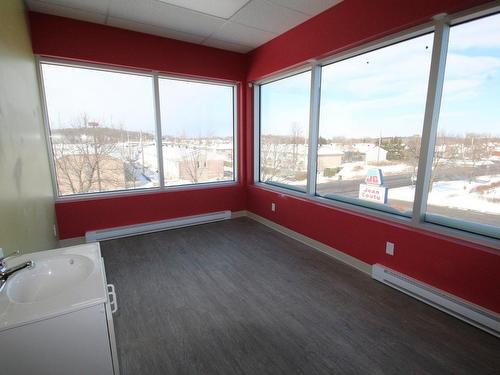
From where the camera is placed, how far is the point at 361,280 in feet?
8.59

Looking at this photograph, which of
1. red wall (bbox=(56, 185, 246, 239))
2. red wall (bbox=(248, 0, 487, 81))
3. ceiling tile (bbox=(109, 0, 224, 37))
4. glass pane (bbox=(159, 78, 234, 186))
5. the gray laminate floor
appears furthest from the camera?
glass pane (bbox=(159, 78, 234, 186))

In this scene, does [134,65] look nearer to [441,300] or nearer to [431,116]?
[431,116]

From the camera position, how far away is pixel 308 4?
272 cm

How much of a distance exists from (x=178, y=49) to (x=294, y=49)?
171 cm

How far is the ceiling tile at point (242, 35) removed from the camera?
11.0ft

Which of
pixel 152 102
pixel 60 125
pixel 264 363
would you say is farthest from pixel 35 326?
pixel 152 102

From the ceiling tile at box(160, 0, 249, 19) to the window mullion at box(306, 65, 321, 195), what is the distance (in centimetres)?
115

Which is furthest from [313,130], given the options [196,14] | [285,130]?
[196,14]

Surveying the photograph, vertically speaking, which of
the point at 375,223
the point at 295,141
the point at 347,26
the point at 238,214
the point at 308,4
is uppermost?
A: the point at 308,4

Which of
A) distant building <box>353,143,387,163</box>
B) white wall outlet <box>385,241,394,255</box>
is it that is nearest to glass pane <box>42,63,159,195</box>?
distant building <box>353,143,387,163</box>

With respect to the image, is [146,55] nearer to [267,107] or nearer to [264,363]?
[267,107]

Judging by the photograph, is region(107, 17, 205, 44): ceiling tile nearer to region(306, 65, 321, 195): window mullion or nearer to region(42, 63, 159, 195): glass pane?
region(42, 63, 159, 195): glass pane

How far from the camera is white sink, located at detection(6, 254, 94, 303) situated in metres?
1.28

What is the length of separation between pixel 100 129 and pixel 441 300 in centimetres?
425
